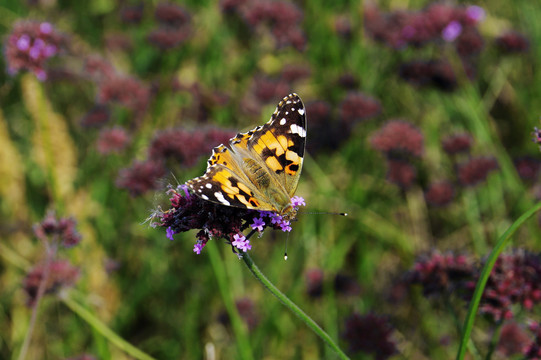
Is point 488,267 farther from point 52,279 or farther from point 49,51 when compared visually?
point 49,51

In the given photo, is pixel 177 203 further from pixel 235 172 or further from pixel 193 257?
pixel 193 257

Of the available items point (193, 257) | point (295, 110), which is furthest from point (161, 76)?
point (295, 110)

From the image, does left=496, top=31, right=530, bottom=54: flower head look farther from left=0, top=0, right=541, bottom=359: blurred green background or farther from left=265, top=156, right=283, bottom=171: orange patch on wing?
left=265, top=156, right=283, bottom=171: orange patch on wing

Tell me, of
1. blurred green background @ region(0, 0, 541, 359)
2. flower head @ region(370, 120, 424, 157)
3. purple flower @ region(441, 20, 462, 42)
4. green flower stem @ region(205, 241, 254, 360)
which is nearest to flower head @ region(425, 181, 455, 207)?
blurred green background @ region(0, 0, 541, 359)

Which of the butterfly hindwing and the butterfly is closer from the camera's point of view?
the butterfly hindwing

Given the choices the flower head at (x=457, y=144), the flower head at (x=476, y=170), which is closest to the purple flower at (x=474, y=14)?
the flower head at (x=457, y=144)

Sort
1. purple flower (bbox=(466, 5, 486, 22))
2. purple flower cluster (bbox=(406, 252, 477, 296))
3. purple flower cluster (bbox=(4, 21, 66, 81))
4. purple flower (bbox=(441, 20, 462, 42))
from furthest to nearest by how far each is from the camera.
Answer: purple flower (bbox=(466, 5, 486, 22)) → purple flower (bbox=(441, 20, 462, 42)) → purple flower cluster (bbox=(4, 21, 66, 81)) → purple flower cluster (bbox=(406, 252, 477, 296))

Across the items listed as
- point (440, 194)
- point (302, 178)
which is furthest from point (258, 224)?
point (302, 178)

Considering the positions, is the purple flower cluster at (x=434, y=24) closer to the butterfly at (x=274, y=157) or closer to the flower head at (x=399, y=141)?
the flower head at (x=399, y=141)
